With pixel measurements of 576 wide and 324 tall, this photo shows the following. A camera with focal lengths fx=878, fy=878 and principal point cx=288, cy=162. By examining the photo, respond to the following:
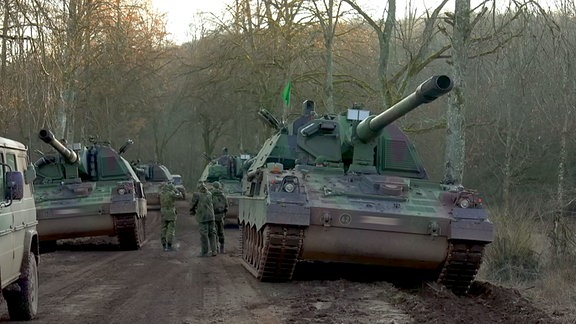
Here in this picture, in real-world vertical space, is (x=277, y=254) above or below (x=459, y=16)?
below

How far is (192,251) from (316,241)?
8.01 m

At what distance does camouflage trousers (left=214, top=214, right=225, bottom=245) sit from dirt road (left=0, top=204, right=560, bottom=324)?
3.18 m

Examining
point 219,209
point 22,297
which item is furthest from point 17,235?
point 219,209

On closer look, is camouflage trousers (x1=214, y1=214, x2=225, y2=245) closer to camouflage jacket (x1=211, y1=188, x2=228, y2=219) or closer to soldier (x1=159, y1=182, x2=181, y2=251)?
camouflage jacket (x1=211, y1=188, x2=228, y2=219)

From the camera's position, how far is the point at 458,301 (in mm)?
10289

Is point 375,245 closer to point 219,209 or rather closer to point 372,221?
point 372,221

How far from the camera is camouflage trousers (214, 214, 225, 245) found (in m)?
18.6

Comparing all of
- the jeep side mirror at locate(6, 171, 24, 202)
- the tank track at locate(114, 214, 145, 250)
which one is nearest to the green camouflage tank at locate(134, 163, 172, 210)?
the tank track at locate(114, 214, 145, 250)

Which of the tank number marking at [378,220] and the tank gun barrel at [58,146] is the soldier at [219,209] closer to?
the tank gun barrel at [58,146]

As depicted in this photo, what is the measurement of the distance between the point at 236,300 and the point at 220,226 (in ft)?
27.1

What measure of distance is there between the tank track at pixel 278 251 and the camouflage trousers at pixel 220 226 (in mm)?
5614

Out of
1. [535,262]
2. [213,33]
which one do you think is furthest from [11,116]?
[213,33]

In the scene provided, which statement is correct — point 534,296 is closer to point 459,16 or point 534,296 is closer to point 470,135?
point 459,16

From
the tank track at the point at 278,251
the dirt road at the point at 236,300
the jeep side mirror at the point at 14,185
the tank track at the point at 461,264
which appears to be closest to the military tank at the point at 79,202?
the dirt road at the point at 236,300
